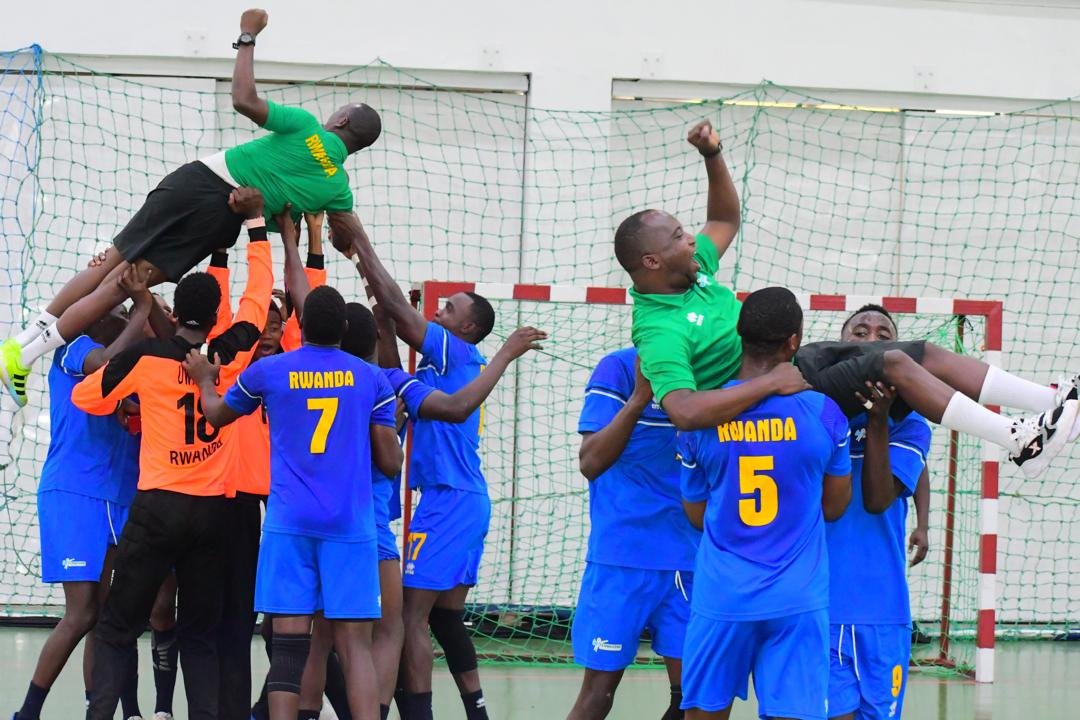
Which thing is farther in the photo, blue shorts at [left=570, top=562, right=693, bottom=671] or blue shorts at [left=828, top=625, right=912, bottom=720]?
blue shorts at [left=570, top=562, right=693, bottom=671]

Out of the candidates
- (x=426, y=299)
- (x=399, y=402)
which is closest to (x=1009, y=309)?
(x=426, y=299)

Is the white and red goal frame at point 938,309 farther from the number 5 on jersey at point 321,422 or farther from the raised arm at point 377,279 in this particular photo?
the number 5 on jersey at point 321,422

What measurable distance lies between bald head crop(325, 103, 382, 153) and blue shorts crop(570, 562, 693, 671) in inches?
91.4

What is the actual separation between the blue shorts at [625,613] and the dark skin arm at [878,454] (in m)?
0.85

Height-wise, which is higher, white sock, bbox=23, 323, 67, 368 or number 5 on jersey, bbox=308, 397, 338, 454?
A: white sock, bbox=23, 323, 67, 368

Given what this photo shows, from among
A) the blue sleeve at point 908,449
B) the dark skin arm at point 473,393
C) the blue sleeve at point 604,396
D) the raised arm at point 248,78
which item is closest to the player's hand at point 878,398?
the blue sleeve at point 908,449

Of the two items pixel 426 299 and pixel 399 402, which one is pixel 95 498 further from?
pixel 426 299

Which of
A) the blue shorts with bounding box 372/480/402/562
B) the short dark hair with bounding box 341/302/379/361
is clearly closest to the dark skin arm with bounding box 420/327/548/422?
the short dark hair with bounding box 341/302/379/361

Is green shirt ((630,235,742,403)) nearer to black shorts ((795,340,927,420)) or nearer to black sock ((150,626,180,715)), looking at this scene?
black shorts ((795,340,927,420))

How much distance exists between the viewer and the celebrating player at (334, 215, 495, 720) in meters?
6.03

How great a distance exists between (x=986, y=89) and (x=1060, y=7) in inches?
34.7

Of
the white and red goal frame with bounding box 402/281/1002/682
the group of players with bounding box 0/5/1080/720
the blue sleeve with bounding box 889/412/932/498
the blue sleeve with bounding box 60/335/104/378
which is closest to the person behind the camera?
the group of players with bounding box 0/5/1080/720

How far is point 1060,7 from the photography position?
10.1 m

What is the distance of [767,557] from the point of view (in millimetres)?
4121
